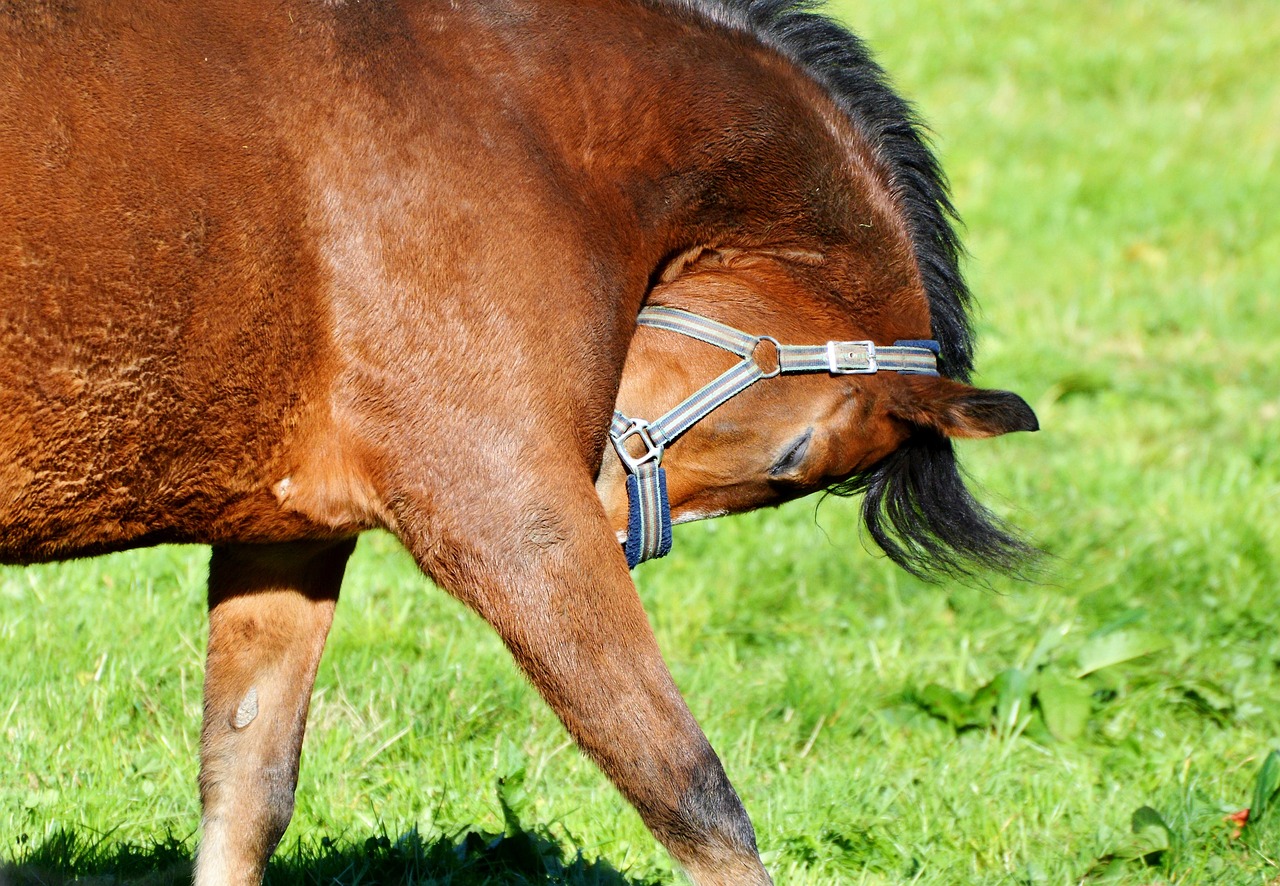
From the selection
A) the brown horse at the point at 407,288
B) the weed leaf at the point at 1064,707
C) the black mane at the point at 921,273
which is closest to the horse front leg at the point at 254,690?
the brown horse at the point at 407,288

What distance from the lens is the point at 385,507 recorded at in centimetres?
245

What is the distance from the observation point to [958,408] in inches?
118

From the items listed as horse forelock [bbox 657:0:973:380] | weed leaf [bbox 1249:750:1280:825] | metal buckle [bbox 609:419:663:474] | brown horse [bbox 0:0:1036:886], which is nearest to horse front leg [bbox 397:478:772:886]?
brown horse [bbox 0:0:1036:886]

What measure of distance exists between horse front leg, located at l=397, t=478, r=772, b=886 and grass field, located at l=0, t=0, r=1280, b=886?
75cm

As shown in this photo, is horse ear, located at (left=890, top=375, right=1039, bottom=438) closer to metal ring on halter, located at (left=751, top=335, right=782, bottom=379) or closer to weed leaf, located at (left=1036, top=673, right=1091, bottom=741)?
metal ring on halter, located at (left=751, top=335, right=782, bottom=379)

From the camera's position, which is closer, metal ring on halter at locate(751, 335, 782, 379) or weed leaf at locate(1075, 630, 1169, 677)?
metal ring on halter at locate(751, 335, 782, 379)

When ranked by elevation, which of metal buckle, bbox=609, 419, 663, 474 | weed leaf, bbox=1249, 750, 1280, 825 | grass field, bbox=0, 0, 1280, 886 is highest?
metal buckle, bbox=609, 419, 663, 474

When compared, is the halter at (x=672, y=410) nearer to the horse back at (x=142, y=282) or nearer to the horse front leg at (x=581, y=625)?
the horse front leg at (x=581, y=625)

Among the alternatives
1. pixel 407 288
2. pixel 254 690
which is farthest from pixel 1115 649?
pixel 407 288

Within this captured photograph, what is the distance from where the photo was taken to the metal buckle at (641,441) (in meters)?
2.84

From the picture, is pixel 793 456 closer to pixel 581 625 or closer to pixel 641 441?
pixel 641 441

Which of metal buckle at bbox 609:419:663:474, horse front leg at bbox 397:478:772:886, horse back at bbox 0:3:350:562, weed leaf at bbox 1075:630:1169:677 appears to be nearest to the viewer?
horse back at bbox 0:3:350:562

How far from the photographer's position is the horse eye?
3037 mm

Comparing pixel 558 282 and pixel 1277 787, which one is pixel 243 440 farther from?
pixel 1277 787
